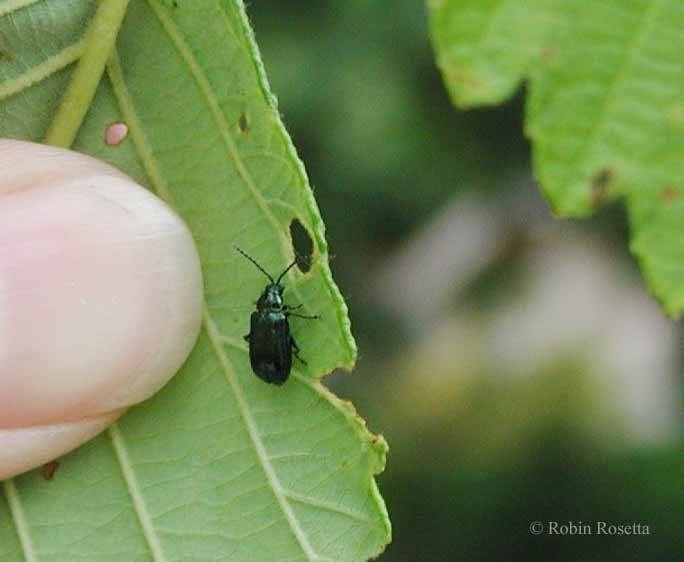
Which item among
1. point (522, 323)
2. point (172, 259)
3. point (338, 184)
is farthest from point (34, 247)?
point (522, 323)

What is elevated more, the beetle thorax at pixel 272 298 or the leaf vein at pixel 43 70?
the leaf vein at pixel 43 70

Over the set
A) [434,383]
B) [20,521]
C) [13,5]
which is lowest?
[434,383]

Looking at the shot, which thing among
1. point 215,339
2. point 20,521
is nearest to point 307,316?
point 215,339

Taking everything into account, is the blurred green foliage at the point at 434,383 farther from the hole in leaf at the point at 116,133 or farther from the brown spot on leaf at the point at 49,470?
the brown spot on leaf at the point at 49,470

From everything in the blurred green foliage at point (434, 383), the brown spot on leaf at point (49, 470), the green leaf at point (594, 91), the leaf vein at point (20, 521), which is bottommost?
the blurred green foliage at point (434, 383)

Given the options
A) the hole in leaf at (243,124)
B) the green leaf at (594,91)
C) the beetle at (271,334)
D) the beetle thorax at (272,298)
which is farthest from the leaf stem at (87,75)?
the green leaf at (594,91)

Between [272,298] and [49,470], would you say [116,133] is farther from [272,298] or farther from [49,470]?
[49,470]
